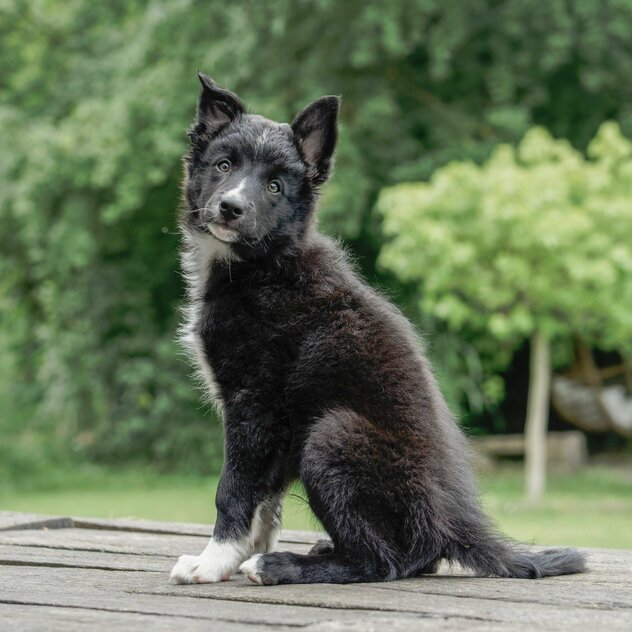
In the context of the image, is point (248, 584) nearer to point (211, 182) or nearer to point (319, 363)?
point (319, 363)

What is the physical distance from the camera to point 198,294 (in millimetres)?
4938

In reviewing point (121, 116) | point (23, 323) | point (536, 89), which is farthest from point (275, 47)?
point (23, 323)

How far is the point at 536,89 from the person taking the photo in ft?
59.5

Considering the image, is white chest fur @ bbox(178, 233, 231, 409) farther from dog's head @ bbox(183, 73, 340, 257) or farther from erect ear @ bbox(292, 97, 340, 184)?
erect ear @ bbox(292, 97, 340, 184)

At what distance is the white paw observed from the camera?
4184 mm

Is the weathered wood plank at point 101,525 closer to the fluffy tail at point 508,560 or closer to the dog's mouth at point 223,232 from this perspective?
the fluffy tail at point 508,560

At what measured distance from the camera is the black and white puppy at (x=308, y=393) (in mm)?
4234

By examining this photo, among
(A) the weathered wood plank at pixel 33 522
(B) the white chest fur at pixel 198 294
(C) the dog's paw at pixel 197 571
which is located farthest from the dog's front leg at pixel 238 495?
(A) the weathered wood plank at pixel 33 522

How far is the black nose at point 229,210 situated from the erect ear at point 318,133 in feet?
1.61

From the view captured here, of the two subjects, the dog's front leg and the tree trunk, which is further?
the tree trunk

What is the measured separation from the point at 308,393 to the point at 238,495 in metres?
0.49

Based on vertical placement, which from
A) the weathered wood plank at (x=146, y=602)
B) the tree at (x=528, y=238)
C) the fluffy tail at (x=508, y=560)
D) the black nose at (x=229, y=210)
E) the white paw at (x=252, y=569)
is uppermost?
the tree at (x=528, y=238)

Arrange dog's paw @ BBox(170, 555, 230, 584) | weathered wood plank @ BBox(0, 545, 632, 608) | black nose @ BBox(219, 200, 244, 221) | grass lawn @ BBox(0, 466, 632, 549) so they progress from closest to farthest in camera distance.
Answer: weathered wood plank @ BBox(0, 545, 632, 608) → dog's paw @ BBox(170, 555, 230, 584) → black nose @ BBox(219, 200, 244, 221) → grass lawn @ BBox(0, 466, 632, 549)

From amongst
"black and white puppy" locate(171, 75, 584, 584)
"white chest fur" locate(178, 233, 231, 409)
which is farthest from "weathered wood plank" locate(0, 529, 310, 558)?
"white chest fur" locate(178, 233, 231, 409)
